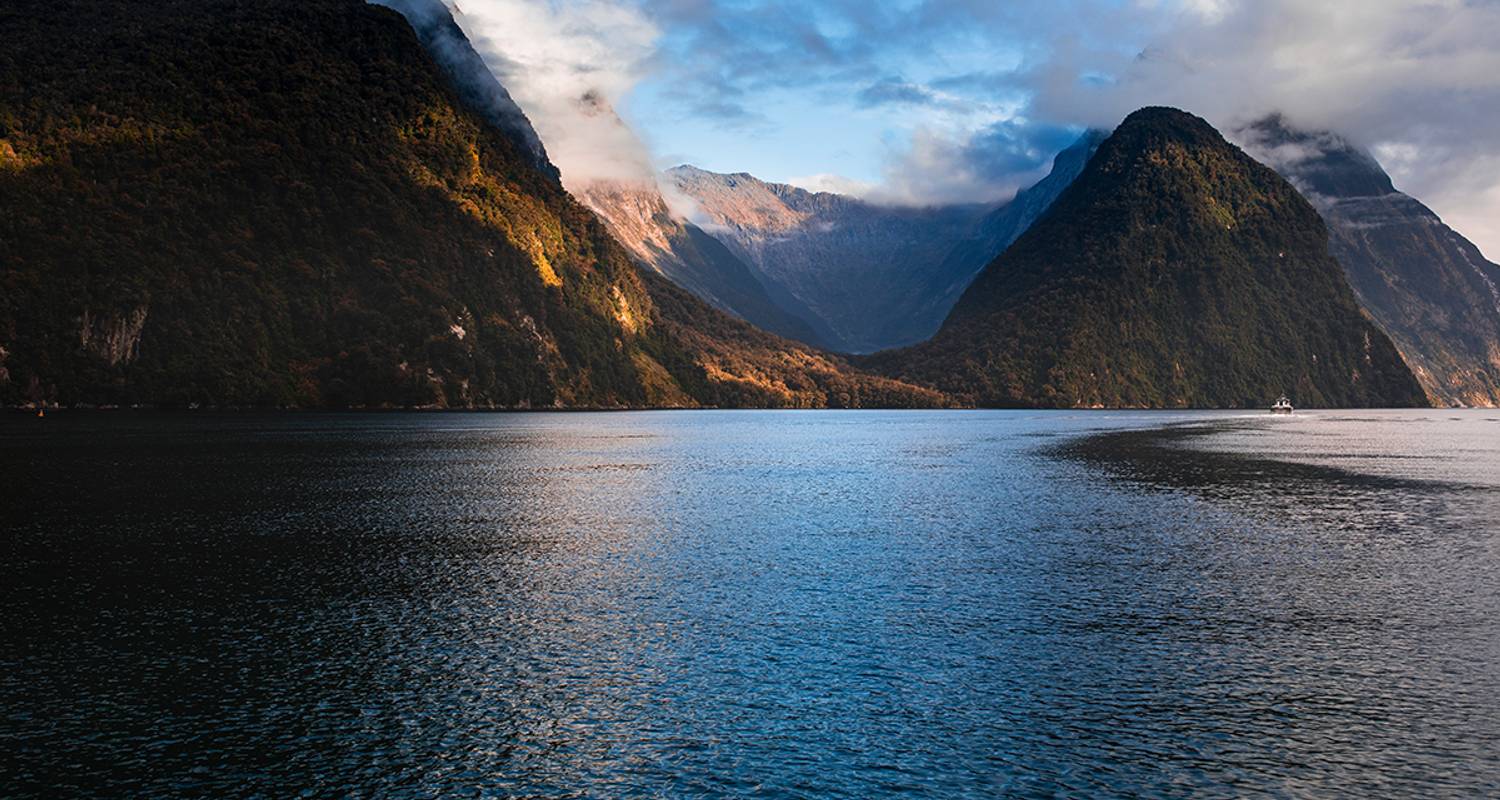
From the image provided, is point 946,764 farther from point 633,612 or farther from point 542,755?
point 633,612

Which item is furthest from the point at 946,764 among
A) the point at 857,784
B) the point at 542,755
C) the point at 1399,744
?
the point at 1399,744

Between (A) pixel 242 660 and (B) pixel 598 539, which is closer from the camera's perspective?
(A) pixel 242 660

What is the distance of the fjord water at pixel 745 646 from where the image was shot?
21.5m

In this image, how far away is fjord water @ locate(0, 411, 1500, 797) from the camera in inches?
846

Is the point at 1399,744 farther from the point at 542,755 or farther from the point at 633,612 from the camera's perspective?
the point at 633,612

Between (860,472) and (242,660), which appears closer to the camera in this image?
(242,660)

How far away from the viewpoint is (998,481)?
92.8 metres

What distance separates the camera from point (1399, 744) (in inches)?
A: 896

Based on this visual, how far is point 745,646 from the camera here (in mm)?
31781

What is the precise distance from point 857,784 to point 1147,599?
77.3ft

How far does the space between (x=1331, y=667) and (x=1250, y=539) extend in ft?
94.5

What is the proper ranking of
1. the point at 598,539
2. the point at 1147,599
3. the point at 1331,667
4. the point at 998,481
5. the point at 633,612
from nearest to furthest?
1. the point at 1331,667
2. the point at 633,612
3. the point at 1147,599
4. the point at 598,539
5. the point at 998,481

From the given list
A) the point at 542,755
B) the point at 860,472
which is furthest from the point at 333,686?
the point at 860,472

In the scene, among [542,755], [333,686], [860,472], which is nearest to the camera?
[542,755]
